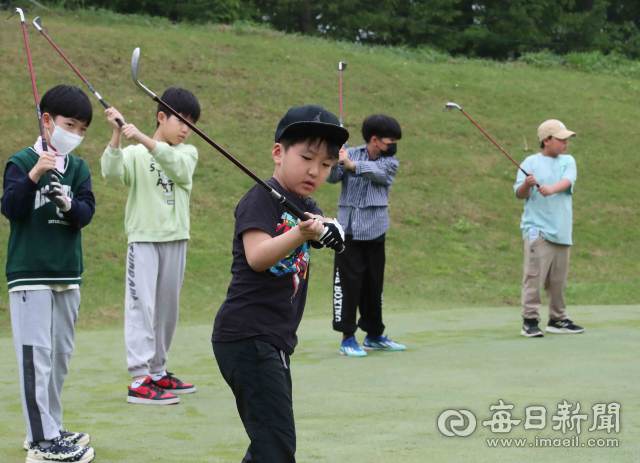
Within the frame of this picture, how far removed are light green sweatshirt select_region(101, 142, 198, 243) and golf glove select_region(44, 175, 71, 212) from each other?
3.69 ft

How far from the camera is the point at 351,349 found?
19.6 ft

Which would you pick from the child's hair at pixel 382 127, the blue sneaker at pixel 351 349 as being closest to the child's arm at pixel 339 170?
the child's hair at pixel 382 127

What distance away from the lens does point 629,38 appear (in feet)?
109

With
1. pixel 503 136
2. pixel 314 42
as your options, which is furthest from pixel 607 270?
pixel 314 42

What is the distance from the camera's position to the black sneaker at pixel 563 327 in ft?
22.1

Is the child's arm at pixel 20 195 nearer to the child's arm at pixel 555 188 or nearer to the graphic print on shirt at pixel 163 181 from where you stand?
the graphic print on shirt at pixel 163 181

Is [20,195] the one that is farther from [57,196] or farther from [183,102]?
[183,102]

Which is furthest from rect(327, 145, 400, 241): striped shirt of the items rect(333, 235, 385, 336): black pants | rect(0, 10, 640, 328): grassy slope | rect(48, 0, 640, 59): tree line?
rect(48, 0, 640, 59): tree line

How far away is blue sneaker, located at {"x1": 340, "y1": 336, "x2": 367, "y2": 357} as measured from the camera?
19.4 feet

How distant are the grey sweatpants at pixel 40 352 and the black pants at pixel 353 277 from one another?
2804mm

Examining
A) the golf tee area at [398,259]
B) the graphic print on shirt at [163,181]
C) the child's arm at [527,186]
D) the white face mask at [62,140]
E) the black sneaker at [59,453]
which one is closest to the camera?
the black sneaker at [59,453]

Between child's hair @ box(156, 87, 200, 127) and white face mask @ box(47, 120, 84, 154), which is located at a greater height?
child's hair @ box(156, 87, 200, 127)

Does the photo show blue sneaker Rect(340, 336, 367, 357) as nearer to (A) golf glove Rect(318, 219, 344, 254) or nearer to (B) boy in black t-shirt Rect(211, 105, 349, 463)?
(B) boy in black t-shirt Rect(211, 105, 349, 463)

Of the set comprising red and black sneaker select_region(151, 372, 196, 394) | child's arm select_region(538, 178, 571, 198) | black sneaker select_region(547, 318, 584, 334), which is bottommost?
black sneaker select_region(547, 318, 584, 334)
